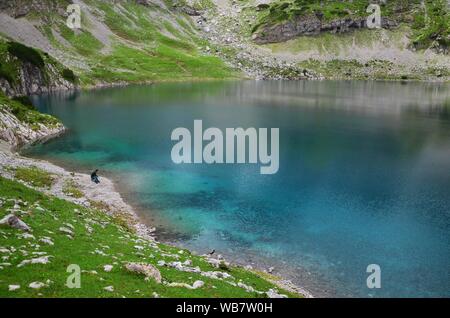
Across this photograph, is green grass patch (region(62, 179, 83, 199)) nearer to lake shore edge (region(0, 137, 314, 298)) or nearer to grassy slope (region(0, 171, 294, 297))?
lake shore edge (region(0, 137, 314, 298))

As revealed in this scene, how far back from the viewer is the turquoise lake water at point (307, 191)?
4222cm

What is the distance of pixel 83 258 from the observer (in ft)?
91.5

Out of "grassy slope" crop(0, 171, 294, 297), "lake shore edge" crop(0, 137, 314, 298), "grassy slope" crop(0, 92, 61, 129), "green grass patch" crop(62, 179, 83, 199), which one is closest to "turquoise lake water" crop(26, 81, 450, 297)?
"lake shore edge" crop(0, 137, 314, 298)

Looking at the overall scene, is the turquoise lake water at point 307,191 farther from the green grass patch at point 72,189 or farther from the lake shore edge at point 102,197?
the green grass patch at point 72,189

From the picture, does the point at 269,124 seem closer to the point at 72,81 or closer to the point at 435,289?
the point at 435,289

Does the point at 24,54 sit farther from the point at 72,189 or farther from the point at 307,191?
the point at 307,191

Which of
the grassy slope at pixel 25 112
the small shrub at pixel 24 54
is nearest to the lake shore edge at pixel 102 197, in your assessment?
the grassy slope at pixel 25 112

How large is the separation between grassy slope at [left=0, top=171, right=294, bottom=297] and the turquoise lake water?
30.9 ft

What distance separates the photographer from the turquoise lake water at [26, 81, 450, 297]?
42.2 metres

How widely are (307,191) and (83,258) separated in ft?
131

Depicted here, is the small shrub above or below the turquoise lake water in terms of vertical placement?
above

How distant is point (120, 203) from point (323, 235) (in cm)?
2517

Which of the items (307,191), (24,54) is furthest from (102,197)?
(24,54)

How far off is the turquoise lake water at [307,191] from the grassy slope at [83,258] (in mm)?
9423
